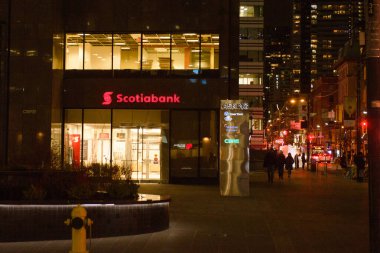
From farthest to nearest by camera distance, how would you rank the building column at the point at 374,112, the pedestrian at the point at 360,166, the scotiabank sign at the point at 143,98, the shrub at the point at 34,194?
the pedestrian at the point at 360,166
the scotiabank sign at the point at 143,98
the shrub at the point at 34,194
the building column at the point at 374,112

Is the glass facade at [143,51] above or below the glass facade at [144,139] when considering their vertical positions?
above

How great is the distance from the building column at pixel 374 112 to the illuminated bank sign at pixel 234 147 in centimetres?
1524

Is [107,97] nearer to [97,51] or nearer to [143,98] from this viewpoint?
[143,98]

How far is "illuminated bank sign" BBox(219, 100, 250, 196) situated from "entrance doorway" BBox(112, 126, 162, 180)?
815 centimetres

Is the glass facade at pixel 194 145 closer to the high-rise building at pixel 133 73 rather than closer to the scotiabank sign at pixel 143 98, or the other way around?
the high-rise building at pixel 133 73

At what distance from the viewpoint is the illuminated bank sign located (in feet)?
79.2

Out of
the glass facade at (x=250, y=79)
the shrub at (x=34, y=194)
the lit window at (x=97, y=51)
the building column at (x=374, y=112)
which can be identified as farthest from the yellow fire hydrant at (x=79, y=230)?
the glass facade at (x=250, y=79)

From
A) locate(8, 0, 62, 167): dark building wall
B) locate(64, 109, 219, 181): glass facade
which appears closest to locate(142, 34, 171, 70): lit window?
locate(64, 109, 219, 181): glass facade

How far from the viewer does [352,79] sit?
10350 centimetres

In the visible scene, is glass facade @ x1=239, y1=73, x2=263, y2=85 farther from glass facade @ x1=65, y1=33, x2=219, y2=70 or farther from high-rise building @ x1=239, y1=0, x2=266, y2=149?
glass facade @ x1=65, y1=33, x2=219, y2=70

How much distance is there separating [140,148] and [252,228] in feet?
57.1

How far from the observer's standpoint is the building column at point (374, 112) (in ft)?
28.5

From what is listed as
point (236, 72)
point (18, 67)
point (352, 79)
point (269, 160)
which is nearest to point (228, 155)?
point (236, 72)

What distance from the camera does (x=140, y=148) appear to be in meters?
32.0
